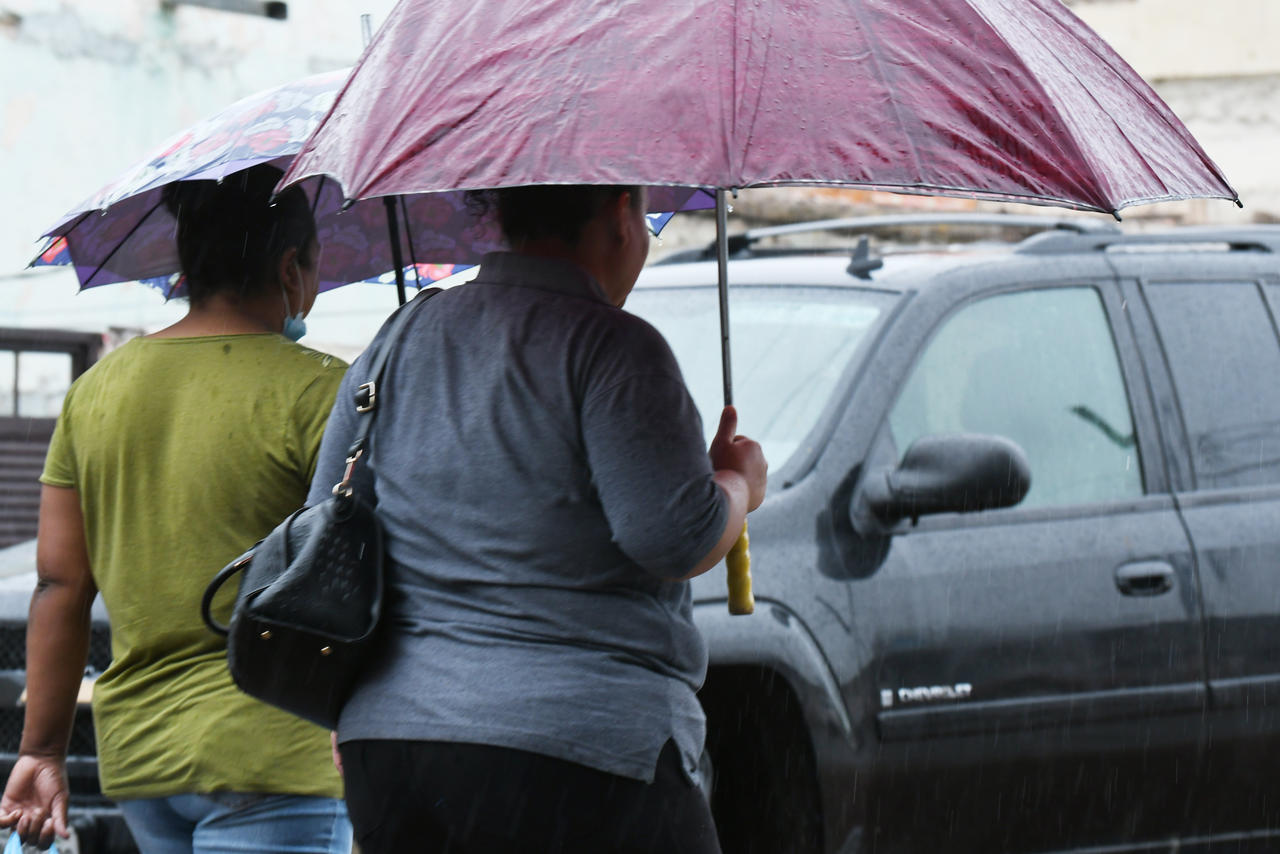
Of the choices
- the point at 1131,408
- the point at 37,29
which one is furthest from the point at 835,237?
the point at 1131,408

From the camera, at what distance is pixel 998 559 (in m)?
4.19

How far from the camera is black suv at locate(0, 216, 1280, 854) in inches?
156

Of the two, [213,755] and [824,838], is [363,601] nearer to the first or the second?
[213,755]

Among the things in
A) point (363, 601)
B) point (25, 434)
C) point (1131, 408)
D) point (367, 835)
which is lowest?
point (25, 434)

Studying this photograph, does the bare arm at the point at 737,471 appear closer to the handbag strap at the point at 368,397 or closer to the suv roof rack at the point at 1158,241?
the handbag strap at the point at 368,397

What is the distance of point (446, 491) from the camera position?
2109 mm

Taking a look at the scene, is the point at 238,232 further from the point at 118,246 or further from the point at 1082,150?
the point at 1082,150

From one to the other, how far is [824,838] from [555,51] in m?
2.38

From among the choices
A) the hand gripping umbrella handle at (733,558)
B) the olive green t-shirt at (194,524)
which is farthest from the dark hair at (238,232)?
the hand gripping umbrella handle at (733,558)

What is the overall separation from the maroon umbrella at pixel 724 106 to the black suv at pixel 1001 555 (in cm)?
189

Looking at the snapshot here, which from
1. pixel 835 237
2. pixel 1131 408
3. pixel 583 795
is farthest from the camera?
pixel 835 237

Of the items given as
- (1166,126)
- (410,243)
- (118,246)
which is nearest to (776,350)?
(410,243)

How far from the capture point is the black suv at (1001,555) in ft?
13.0

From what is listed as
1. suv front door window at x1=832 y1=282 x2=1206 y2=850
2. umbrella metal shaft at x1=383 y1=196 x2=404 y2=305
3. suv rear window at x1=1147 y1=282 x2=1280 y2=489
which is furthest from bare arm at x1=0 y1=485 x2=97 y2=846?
suv rear window at x1=1147 y1=282 x2=1280 y2=489
